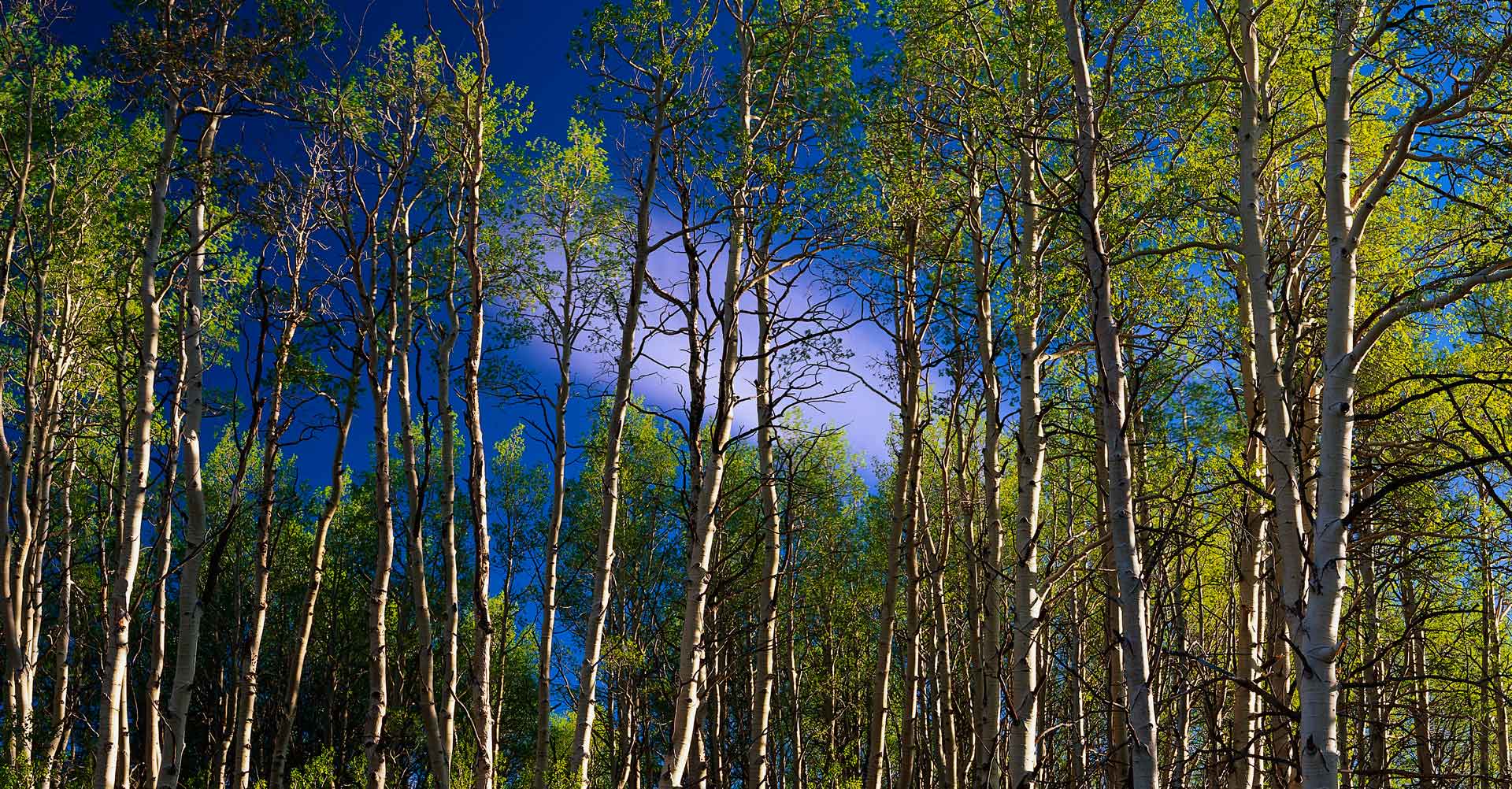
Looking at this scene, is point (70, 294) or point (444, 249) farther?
point (70, 294)

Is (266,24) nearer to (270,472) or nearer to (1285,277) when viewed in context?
(270,472)

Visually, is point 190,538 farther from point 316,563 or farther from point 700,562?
point 700,562

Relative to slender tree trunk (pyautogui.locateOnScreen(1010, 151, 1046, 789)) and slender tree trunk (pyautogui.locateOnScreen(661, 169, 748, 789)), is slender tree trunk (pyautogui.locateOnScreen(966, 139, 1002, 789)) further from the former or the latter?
slender tree trunk (pyautogui.locateOnScreen(661, 169, 748, 789))

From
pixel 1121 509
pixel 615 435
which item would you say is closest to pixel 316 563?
pixel 615 435

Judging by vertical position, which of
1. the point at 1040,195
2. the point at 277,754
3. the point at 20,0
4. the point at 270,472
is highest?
the point at 20,0

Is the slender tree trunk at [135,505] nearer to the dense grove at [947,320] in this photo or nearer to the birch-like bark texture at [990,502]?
the dense grove at [947,320]

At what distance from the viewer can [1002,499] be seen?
18.6m

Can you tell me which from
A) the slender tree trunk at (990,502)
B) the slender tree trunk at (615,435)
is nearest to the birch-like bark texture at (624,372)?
the slender tree trunk at (615,435)

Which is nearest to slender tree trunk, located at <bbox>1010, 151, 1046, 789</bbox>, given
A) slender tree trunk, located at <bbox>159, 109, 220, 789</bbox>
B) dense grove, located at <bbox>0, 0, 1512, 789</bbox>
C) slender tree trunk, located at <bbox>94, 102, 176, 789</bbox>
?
dense grove, located at <bbox>0, 0, 1512, 789</bbox>

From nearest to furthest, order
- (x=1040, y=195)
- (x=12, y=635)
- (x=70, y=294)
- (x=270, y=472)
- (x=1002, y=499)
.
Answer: (x=1040, y=195) < (x=270, y=472) < (x=12, y=635) < (x=70, y=294) < (x=1002, y=499)

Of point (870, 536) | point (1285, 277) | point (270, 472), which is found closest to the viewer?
point (1285, 277)

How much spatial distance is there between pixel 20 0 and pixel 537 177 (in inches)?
232

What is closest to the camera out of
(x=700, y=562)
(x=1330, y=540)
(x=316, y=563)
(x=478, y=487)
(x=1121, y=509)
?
(x=1330, y=540)

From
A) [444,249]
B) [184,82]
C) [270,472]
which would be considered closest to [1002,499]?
[444,249]
